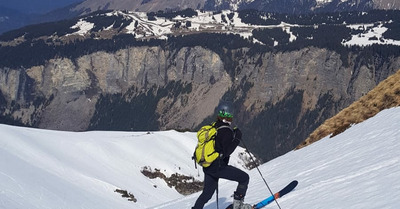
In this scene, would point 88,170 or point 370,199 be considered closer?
point 370,199

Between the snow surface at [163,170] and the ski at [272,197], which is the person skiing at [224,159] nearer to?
the ski at [272,197]

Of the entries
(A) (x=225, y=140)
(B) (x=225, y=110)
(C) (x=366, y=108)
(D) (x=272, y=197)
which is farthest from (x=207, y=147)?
(C) (x=366, y=108)

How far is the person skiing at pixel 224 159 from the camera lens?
1352cm

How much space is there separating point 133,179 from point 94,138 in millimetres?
11547

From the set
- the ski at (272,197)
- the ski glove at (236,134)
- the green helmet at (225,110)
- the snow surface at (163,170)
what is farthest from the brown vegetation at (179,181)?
the ski glove at (236,134)

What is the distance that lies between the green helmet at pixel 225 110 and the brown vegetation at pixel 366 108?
626 inches

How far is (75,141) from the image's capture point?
5978 cm

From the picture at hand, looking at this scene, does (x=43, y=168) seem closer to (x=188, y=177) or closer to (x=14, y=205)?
(x=14, y=205)

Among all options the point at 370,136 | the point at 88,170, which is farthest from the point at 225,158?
the point at 88,170

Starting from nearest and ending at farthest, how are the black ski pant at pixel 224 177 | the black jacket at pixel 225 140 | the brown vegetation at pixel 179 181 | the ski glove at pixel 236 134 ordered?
the black jacket at pixel 225 140 < the ski glove at pixel 236 134 < the black ski pant at pixel 224 177 < the brown vegetation at pixel 179 181

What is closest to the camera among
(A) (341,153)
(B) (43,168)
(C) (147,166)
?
(A) (341,153)

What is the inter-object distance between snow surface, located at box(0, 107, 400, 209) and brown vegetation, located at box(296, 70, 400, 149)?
1769mm

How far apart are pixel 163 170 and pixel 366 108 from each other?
41.7 meters

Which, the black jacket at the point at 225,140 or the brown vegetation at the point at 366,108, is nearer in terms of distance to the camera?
the black jacket at the point at 225,140
